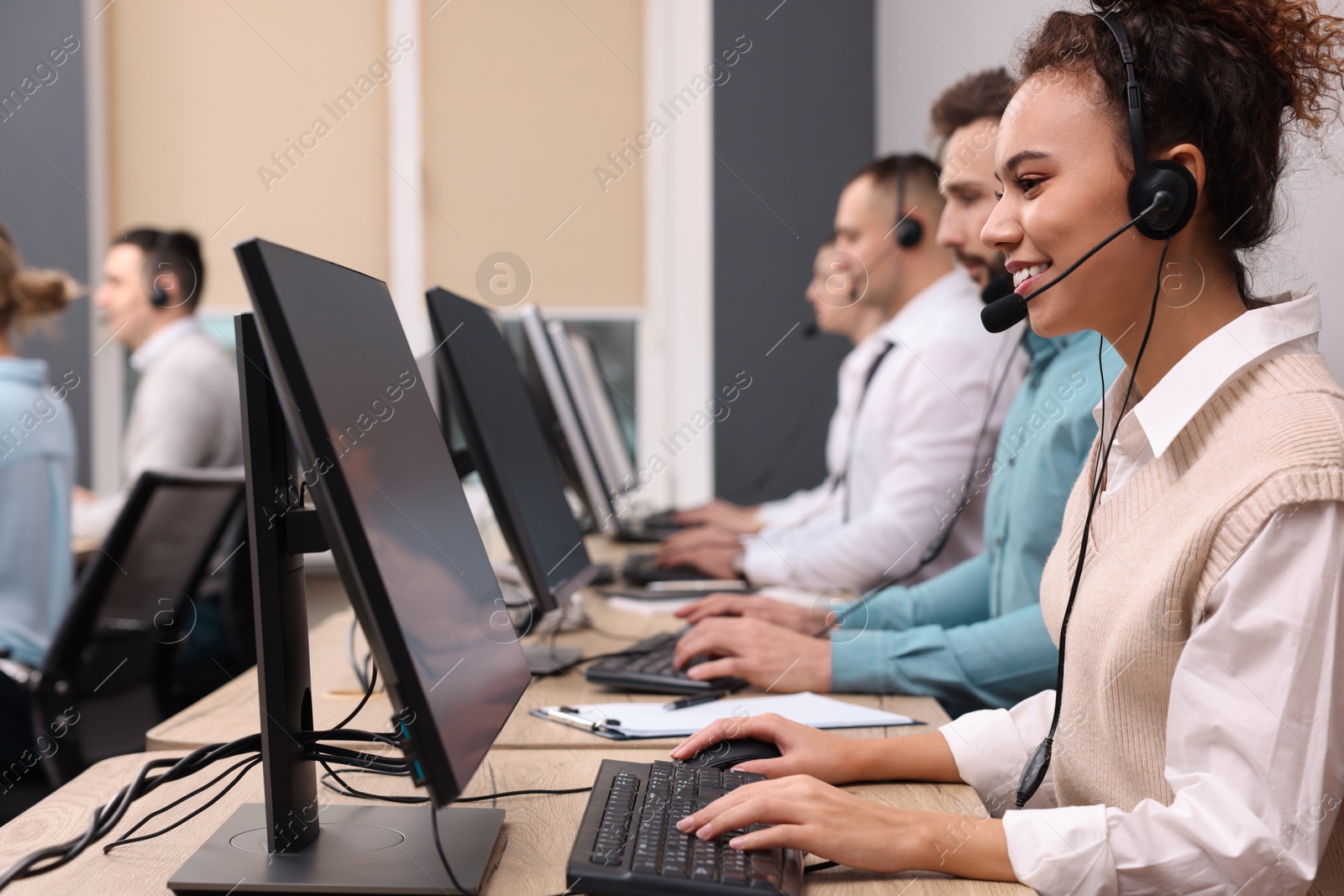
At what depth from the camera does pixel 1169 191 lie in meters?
0.86

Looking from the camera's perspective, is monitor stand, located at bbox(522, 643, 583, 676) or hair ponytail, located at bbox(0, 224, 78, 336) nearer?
monitor stand, located at bbox(522, 643, 583, 676)

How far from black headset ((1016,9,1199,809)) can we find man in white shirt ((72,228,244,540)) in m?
2.47

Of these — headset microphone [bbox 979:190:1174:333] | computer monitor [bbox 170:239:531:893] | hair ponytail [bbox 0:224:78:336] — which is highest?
hair ponytail [bbox 0:224:78:336]

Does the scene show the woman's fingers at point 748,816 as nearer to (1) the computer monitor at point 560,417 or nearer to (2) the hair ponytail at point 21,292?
(1) the computer monitor at point 560,417

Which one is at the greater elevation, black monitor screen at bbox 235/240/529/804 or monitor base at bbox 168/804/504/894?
black monitor screen at bbox 235/240/529/804

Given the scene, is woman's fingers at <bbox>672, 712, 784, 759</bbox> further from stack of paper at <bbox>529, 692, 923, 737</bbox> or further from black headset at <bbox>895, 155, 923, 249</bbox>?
black headset at <bbox>895, 155, 923, 249</bbox>

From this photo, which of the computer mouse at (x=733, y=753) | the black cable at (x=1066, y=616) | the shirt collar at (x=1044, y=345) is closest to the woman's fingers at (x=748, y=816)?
the computer mouse at (x=733, y=753)

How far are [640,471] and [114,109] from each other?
7.94 ft

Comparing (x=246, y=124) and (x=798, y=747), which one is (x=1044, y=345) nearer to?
(x=798, y=747)

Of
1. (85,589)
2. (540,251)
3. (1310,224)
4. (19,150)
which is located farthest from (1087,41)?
(19,150)

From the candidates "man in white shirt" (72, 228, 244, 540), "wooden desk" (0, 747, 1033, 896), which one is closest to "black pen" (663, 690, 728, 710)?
"wooden desk" (0, 747, 1033, 896)

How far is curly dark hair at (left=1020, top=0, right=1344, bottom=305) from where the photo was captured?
2.97ft

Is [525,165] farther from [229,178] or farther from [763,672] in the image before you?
[763,672]

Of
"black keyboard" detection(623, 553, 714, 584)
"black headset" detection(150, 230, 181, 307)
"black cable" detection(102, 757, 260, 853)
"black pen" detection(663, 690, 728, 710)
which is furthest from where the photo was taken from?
"black headset" detection(150, 230, 181, 307)
